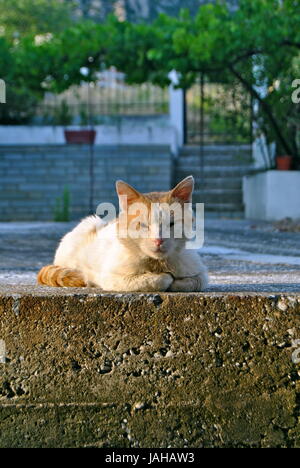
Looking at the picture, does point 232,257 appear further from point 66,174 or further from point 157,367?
point 66,174

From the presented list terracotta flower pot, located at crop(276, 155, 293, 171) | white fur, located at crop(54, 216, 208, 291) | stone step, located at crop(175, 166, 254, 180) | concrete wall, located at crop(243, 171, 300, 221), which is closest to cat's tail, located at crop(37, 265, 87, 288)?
white fur, located at crop(54, 216, 208, 291)

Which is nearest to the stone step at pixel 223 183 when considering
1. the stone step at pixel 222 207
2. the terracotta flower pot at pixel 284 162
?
the stone step at pixel 222 207

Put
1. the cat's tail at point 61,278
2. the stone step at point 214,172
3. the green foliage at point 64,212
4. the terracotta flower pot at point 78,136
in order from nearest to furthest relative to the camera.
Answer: the cat's tail at point 61,278, the green foliage at point 64,212, the stone step at point 214,172, the terracotta flower pot at point 78,136

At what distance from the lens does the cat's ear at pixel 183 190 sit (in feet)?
8.27

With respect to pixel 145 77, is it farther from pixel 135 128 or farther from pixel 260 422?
pixel 260 422

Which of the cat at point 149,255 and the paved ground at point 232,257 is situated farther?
the paved ground at point 232,257

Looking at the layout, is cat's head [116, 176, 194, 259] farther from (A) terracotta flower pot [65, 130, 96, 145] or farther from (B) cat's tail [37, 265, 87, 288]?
(A) terracotta flower pot [65, 130, 96, 145]

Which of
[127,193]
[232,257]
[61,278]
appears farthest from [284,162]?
[127,193]

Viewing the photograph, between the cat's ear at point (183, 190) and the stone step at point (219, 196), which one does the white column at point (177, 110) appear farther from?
the cat's ear at point (183, 190)

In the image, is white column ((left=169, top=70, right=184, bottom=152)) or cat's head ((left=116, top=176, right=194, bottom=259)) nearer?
cat's head ((left=116, top=176, right=194, bottom=259))

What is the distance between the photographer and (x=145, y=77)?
32.1 feet

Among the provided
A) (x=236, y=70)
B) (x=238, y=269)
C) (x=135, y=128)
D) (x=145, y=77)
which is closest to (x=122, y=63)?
(x=145, y=77)

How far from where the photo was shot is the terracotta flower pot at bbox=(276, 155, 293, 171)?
10.1 meters

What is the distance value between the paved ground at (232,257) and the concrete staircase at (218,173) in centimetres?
361
